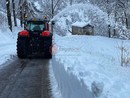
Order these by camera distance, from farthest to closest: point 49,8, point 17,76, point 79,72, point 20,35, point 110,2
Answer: point 49,8 → point 110,2 → point 20,35 → point 17,76 → point 79,72

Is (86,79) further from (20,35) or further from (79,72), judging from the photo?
(20,35)

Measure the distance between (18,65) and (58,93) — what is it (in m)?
6.86

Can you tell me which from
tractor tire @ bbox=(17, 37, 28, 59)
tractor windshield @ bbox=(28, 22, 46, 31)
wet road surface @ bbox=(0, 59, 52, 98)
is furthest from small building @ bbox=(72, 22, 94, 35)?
wet road surface @ bbox=(0, 59, 52, 98)

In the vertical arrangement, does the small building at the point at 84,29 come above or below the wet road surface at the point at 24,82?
below

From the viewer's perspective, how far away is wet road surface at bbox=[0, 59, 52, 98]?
9.41 meters

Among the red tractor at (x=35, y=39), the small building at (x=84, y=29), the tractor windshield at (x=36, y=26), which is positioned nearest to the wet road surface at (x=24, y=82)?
the red tractor at (x=35, y=39)

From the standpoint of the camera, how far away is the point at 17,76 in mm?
12500

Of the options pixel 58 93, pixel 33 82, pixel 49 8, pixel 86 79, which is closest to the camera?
pixel 86 79

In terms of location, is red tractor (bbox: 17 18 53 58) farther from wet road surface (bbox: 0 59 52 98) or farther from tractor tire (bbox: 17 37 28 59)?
wet road surface (bbox: 0 59 52 98)

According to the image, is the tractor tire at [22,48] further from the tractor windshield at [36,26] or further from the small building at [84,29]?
the small building at [84,29]

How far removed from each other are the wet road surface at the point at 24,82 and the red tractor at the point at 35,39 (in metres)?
3.50

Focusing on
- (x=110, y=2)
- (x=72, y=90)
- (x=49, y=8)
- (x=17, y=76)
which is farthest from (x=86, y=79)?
(x=49, y=8)

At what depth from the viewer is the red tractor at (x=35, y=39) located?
1897 cm

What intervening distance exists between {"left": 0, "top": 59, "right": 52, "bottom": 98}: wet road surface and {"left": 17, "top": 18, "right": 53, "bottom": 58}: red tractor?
3.50m
